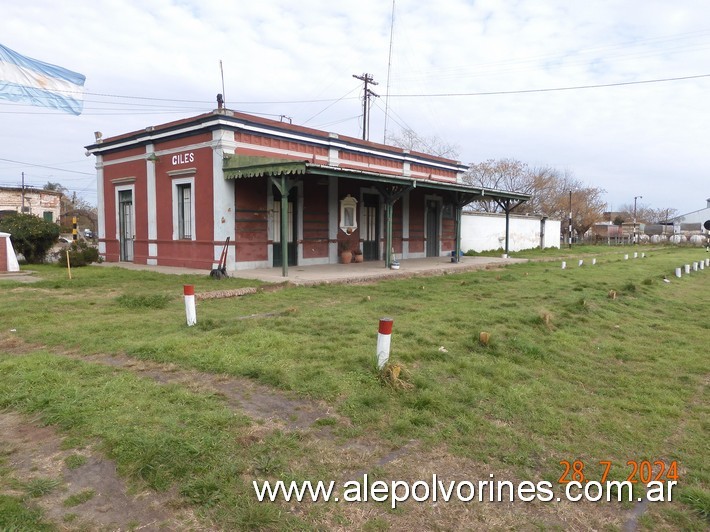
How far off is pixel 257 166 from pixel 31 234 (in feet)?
30.4

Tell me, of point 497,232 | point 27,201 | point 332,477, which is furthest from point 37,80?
point 27,201

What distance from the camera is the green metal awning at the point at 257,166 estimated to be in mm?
12180

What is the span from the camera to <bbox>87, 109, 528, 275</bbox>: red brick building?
1434cm

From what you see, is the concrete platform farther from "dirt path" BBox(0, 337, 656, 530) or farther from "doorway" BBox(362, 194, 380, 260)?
"dirt path" BBox(0, 337, 656, 530)

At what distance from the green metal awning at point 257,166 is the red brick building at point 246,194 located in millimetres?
28

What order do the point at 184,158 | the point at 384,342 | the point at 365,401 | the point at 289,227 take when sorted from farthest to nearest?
the point at 289,227, the point at 184,158, the point at 384,342, the point at 365,401

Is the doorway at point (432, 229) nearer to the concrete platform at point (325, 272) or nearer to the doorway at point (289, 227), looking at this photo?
the concrete platform at point (325, 272)

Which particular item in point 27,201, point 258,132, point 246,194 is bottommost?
point 246,194

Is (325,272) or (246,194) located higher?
(246,194)

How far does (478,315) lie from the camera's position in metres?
7.97

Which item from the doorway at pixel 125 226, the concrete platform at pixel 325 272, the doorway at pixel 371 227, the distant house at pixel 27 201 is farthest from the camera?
the distant house at pixel 27 201

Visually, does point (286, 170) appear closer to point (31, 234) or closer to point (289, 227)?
point (289, 227)

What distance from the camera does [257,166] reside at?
13094 mm

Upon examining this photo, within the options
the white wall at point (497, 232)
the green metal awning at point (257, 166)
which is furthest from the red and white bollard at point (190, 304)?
the white wall at point (497, 232)
